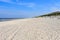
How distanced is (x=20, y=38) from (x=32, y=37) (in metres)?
0.63

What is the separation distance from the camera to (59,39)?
276 inches

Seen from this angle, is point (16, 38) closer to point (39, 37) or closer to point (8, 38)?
point (8, 38)

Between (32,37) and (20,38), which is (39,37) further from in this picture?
(20,38)

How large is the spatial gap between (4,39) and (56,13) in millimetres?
18339

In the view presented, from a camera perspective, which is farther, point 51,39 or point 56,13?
point 56,13

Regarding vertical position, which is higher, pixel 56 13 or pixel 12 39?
pixel 56 13

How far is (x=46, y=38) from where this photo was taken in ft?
23.5

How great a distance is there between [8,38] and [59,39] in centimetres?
254

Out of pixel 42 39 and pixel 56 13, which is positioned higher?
pixel 56 13

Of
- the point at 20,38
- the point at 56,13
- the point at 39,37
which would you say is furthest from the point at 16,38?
the point at 56,13

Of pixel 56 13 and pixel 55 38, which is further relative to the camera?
pixel 56 13

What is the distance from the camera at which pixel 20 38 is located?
7203mm

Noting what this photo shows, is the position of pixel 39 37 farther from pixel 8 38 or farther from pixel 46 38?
pixel 8 38

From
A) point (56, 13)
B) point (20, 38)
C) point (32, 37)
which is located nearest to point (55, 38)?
point (32, 37)
